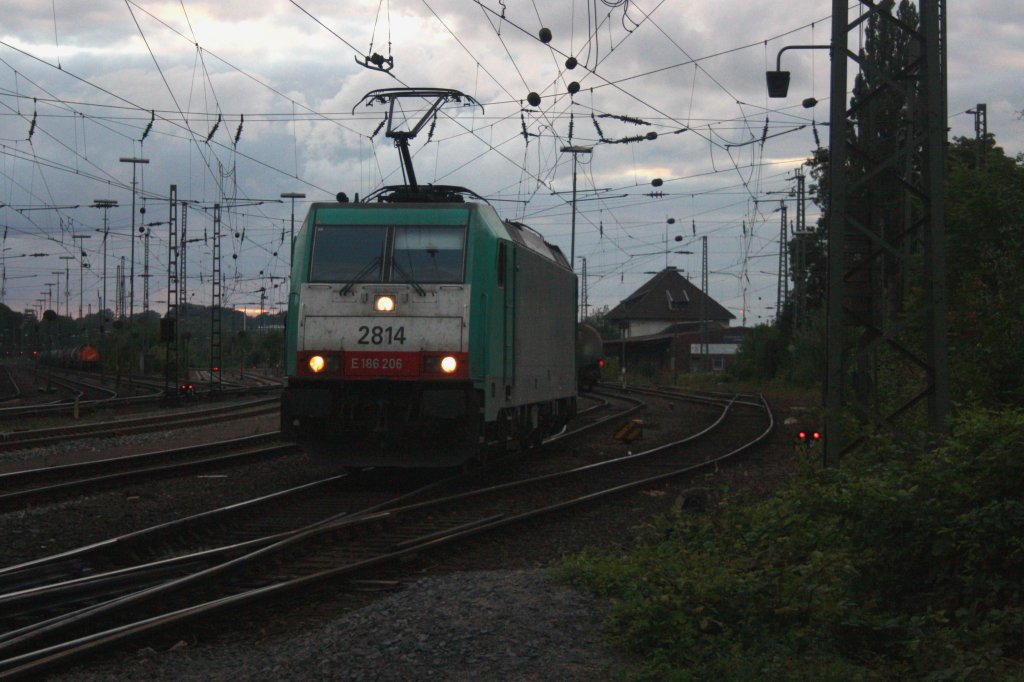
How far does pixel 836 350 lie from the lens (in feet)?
35.3

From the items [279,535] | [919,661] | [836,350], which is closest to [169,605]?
[279,535]

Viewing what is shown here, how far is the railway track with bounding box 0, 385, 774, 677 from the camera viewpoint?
6102 mm

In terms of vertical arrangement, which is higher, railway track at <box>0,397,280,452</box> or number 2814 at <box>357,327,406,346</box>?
number 2814 at <box>357,327,406,346</box>

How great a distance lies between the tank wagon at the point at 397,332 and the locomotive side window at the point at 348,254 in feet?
0.04

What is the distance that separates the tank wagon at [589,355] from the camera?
131 ft

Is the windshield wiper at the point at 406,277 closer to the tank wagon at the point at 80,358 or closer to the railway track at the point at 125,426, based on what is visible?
the railway track at the point at 125,426

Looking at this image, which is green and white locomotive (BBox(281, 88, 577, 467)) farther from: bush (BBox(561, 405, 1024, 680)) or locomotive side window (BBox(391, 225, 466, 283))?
bush (BBox(561, 405, 1024, 680))

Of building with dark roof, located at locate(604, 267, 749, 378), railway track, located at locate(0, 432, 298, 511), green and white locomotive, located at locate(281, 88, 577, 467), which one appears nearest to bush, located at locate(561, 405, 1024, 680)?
green and white locomotive, located at locate(281, 88, 577, 467)

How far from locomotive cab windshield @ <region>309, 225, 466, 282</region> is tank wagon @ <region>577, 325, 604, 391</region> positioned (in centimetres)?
2627

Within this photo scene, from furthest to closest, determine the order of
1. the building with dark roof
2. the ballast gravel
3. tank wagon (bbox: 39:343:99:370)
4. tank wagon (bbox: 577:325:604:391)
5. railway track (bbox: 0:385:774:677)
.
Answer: the building with dark roof → tank wagon (bbox: 39:343:99:370) → tank wagon (bbox: 577:325:604:391) → railway track (bbox: 0:385:774:677) → the ballast gravel

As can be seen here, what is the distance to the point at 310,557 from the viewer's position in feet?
28.9

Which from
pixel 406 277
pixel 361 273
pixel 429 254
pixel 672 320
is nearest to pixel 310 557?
pixel 406 277

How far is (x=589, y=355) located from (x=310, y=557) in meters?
31.9

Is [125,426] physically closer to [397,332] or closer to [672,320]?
[397,332]
